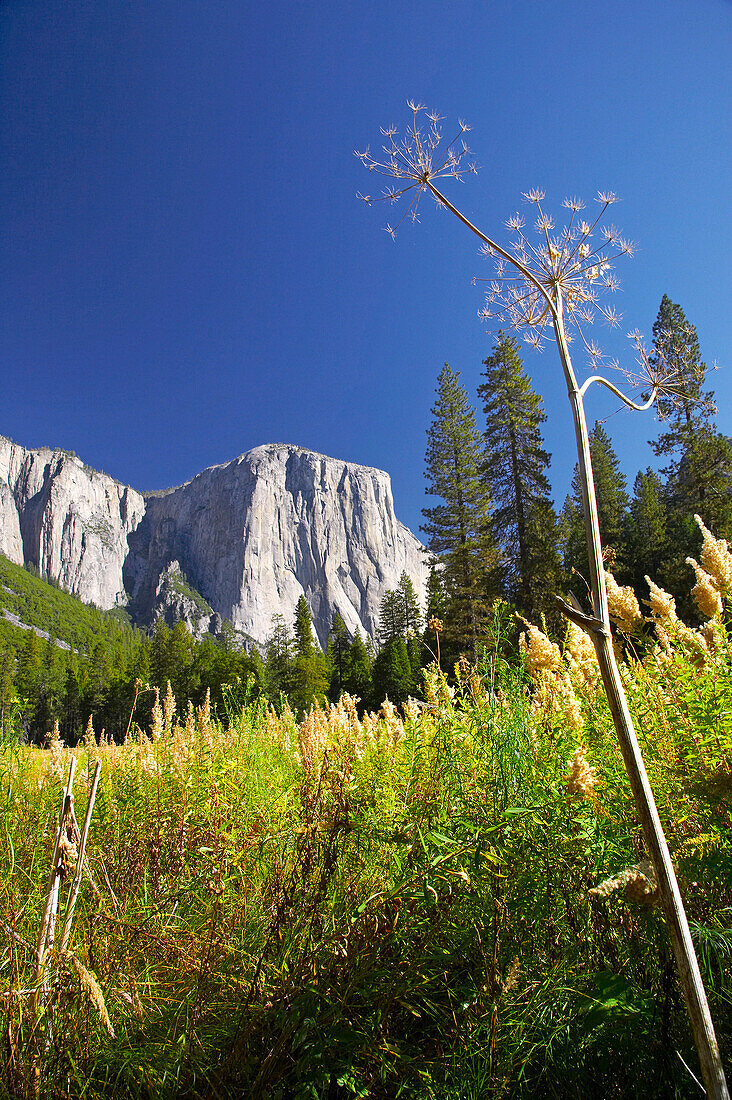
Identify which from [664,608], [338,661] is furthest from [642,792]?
[338,661]

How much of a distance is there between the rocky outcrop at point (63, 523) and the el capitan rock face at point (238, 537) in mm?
326

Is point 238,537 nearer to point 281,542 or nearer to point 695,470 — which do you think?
point 281,542

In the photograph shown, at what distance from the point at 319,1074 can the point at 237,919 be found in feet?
2.90

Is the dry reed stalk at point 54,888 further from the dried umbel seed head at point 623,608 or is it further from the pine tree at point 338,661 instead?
the pine tree at point 338,661

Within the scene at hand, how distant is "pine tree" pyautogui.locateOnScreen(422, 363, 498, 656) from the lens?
2583 centimetres

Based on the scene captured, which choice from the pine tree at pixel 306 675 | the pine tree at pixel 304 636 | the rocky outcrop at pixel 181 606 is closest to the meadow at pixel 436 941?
the pine tree at pixel 306 675

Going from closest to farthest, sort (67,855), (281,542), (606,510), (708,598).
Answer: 1. (67,855)
2. (708,598)
3. (606,510)
4. (281,542)

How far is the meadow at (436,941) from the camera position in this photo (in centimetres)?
146

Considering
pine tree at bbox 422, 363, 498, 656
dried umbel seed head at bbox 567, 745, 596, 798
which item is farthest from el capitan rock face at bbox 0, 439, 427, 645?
dried umbel seed head at bbox 567, 745, 596, 798

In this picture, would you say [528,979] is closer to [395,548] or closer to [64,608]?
[64,608]

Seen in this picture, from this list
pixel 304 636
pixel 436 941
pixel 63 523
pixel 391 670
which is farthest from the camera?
pixel 63 523

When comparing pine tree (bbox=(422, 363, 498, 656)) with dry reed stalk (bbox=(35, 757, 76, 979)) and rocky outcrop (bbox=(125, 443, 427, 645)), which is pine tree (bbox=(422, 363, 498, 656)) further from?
rocky outcrop (bbox=(125, 443, 427, 645))

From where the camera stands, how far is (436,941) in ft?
5.77

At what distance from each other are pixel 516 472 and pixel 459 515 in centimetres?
401
